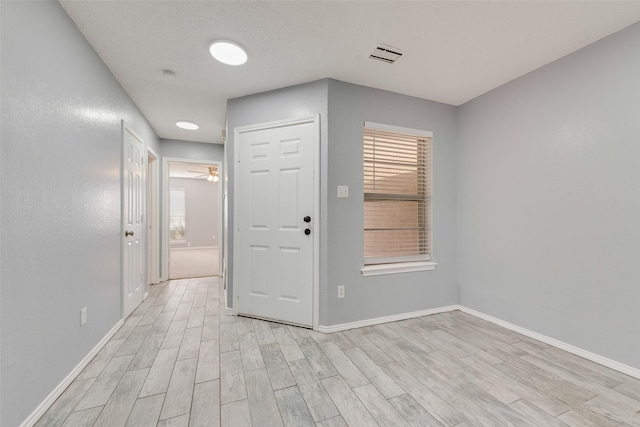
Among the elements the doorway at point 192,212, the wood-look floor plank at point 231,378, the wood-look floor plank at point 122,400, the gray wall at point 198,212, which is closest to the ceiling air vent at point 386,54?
the wood-look floor plank at point 231,378

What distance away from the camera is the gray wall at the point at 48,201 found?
4.21 feet

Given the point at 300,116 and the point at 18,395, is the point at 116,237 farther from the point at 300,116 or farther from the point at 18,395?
the point at 300,116

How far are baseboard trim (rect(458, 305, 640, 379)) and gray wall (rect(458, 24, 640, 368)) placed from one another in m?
0.05

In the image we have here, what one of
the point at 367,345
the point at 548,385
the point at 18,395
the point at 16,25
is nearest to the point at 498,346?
the point at 548,385

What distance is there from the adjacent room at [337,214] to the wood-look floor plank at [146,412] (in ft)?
0.05

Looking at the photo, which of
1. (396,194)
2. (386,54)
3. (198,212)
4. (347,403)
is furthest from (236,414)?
(198,212)

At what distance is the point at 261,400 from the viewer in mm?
1565

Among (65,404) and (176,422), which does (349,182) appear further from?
(65,404)

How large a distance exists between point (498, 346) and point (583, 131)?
1.89 metres

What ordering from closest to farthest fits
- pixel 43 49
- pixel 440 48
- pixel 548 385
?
pixel 43 49
pixel 548 385
pixel 440 48

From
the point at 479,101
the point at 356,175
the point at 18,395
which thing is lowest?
the point at 18,395

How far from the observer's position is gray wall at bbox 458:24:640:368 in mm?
1896

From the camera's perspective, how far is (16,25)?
1317mm

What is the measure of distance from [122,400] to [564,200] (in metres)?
3.52
